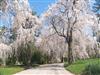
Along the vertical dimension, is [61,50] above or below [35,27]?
below

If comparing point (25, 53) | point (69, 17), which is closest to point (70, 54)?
point (69, 17)

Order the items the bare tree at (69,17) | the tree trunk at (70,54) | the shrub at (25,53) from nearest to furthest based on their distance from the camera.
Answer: the bare tree at (69,17) → the tree trunk at (70,54) → the shrub at (25,53)

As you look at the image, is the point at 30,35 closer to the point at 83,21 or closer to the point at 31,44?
the point at 31,44

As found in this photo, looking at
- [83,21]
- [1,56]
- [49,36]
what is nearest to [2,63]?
[1,56]

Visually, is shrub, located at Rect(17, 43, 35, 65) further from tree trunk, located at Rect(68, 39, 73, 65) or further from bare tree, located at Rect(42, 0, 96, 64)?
tree trunk, located at Rect(68, 39, 73, 65)

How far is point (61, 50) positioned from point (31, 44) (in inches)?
242

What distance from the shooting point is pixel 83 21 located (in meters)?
61.0

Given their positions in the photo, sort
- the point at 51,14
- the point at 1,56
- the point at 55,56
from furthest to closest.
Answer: the point at 55,56, the point at 51,14, the point at 1,56

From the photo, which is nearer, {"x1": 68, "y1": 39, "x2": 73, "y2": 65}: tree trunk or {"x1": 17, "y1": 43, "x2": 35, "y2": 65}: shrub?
{"x1": 68, "y1": 39, "x2": 73, "y2": 65}: tree trunk

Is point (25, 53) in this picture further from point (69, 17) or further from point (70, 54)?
point (69, 17)

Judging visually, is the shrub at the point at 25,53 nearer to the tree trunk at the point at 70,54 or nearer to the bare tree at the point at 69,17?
the bare tree at the point at 69,17

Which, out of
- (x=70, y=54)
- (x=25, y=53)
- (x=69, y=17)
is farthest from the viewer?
(x=25, y=53)

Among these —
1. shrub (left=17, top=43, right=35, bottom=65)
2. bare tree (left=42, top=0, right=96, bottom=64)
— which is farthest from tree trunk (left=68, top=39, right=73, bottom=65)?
shrub (left=17, top=43, right=35, bottom=65)

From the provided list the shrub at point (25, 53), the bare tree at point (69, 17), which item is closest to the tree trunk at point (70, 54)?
the bare tree at point (69, 17)
